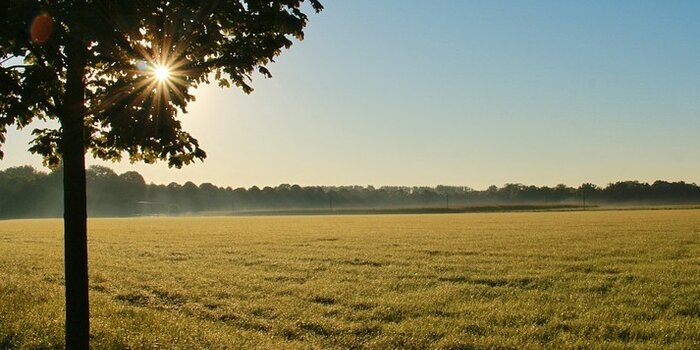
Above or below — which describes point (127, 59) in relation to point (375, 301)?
above

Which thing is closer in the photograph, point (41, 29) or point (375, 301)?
point (41, 29)

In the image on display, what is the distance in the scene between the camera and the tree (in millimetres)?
6805

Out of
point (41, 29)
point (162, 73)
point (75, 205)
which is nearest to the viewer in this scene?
point (41, 29)

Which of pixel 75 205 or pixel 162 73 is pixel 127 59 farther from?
pixel 75 205

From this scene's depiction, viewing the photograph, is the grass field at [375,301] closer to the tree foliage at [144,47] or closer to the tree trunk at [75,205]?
the tree trunk at [75,205]

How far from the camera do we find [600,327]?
37.2 ft

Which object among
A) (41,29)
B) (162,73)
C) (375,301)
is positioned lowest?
(375,301)

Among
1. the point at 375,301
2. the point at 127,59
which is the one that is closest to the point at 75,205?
the point at 127,59

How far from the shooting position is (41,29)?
22.7ft

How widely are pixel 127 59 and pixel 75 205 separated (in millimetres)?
2390

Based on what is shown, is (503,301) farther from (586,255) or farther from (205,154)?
(586,255)

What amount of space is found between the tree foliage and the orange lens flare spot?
1 cm

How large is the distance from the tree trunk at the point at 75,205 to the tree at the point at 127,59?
0.02 m

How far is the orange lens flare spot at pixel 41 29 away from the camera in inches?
266
